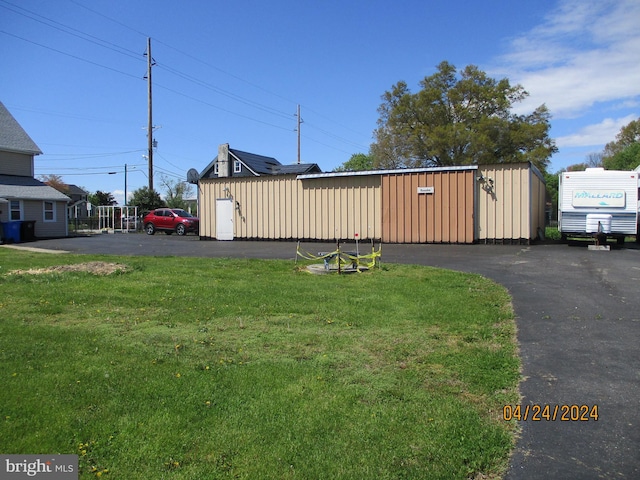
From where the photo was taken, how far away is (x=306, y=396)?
4.21 metres

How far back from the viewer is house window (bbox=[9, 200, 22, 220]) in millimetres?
28266

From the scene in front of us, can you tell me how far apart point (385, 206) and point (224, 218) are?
342 inches

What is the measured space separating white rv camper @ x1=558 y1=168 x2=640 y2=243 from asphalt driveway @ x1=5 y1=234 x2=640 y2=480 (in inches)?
203

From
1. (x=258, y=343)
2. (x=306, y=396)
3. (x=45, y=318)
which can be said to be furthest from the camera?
(x=45, y=318)

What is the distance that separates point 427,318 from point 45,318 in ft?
17.4

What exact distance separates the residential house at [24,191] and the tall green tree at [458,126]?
1007 inches

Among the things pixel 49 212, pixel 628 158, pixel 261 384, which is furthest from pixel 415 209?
pixel 628 158

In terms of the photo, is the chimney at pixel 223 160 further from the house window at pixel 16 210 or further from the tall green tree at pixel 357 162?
the tall green tree at pixel 357 162

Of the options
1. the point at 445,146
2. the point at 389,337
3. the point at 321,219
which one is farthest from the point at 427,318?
the point at 445,146

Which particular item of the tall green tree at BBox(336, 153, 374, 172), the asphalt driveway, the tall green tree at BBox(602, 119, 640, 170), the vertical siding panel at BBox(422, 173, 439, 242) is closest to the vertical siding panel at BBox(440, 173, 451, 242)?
the vertical siding panel at BBox(422, 173, 439, 242)

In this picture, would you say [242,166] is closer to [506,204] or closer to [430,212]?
[430,212]

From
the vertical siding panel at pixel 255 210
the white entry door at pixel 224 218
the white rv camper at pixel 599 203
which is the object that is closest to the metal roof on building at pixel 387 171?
the vertical siding panel at pixel 255 210

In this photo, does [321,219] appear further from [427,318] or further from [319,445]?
[319,445]

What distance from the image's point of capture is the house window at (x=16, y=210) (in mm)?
28266
